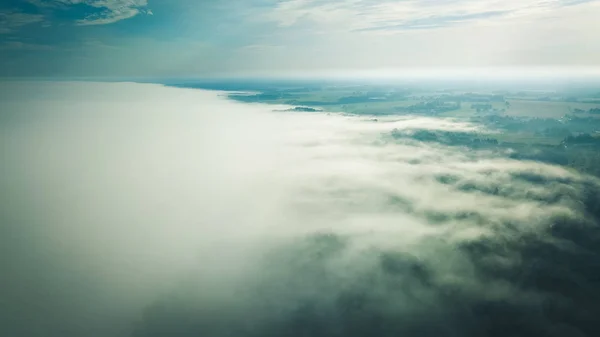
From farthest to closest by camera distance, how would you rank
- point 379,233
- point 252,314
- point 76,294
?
1. point 379,233
2. point 76,294
3. point 252,314

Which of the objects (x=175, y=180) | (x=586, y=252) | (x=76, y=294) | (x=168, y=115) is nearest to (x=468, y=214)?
(x=586, y=252)

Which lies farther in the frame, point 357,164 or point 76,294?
point 357,164

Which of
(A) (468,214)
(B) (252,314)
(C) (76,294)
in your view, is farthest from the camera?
(A) (468,214)

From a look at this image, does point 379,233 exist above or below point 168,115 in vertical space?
below

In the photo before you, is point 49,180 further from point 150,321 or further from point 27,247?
point 150,321

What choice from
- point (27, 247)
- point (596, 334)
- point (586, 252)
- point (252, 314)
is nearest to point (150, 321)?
point (252, 314)

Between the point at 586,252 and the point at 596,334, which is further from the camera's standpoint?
the point at 586,252

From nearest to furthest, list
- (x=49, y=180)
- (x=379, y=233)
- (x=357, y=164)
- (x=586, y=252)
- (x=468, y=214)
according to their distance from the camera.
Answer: (x=586, y=252) < (x=379, y=233) < (x=468, y=214) < (x=49, y=180) < (x=357, y=164)

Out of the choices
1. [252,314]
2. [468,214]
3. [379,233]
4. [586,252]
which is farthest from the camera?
[468,214]

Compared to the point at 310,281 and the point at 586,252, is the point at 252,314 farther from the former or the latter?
the point at 586,252
